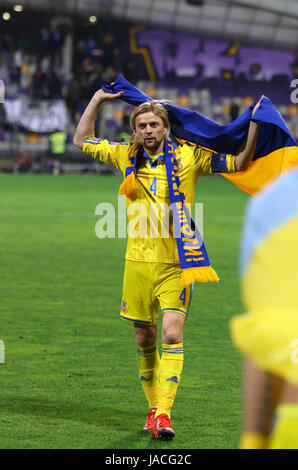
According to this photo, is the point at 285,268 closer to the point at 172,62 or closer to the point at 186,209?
the point at 186,209

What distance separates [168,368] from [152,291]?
0.44 metres

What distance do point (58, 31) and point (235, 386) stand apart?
35.3 meters

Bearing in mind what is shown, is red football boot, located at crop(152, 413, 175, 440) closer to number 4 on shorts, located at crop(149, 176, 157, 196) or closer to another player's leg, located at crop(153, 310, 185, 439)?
another player's leg, located at crop(153, 310, 185, 439)

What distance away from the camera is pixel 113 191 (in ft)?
79.3

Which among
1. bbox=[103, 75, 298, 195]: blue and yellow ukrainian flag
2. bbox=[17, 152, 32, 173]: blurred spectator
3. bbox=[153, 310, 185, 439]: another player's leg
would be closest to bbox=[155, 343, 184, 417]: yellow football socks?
bbox=[153, 310, 185, 439]: another player's leg

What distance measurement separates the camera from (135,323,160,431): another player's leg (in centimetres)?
532

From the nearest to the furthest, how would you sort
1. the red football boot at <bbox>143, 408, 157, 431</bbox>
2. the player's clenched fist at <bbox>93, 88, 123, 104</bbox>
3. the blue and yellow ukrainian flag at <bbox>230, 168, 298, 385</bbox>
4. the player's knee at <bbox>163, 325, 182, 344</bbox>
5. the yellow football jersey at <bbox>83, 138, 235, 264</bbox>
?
1. the blue and yellow ukrainian flag at <bbox>230, 168, 298, 385</bbox>
2. the player's knee at <bbox>163, 325, 182, 344</bbox>
3. the yellow football jersey at <bbox>83, 138, 235, 264</bbox>
4. the red football boot at <bbox>143, 408, 157, 431</bbox>
5. the player's clenched fist at <bbox>93, 88, 123, 104</bbox>

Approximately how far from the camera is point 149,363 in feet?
17.7

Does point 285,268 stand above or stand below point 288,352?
above

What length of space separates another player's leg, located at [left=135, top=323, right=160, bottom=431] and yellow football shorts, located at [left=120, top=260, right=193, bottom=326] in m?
0.08

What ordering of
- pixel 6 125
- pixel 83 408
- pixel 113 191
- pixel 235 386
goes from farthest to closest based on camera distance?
pixel 6 125 → pixel 113 191 → pixel 235 386 → pixel 83 408

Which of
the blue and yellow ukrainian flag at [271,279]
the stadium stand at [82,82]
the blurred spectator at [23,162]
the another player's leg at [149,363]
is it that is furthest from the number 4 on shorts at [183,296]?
the blurred spectator at [23,162]

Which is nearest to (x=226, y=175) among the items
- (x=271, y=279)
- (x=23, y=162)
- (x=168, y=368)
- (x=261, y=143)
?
(x=261, y=143)

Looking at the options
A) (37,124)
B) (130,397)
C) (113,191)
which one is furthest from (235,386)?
(37,124)
